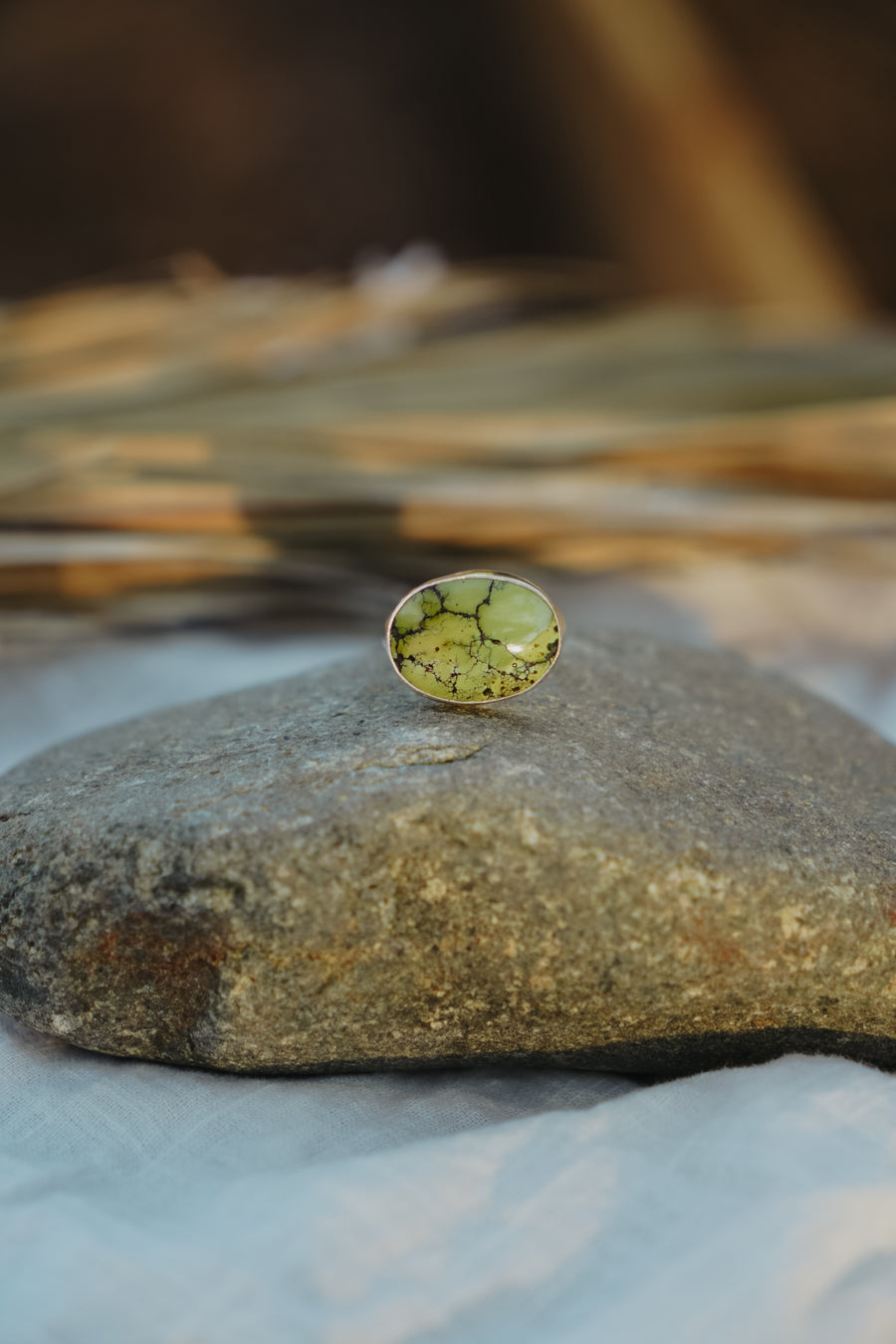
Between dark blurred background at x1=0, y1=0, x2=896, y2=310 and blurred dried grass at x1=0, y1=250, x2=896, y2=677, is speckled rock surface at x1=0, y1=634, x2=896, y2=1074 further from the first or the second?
dark blurred background at x1=0, y1=0, x2=896, y2=310

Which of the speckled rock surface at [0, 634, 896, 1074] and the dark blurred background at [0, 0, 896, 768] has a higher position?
the dark blurred background at [0, 0, 896, 768]

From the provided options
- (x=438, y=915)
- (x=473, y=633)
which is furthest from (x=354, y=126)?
(x=438, y=915)

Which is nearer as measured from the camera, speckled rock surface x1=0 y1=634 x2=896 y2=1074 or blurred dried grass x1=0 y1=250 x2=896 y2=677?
speckled rock surface x1=0 y1=634 x2=896 y2=1074

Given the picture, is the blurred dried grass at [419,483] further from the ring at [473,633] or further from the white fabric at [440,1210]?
the white fabric at [440,1210]

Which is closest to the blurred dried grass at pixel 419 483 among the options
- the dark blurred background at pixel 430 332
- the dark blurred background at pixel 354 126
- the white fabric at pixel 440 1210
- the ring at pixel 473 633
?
the dark blurred background at pixel 430 332

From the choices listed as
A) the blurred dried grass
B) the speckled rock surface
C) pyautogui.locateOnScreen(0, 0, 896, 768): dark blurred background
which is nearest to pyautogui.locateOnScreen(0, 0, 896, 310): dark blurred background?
pyautogui.locateOnScreen(0, 0, 896, 768): dark blurred background

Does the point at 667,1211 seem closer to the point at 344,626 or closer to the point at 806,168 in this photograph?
the point at 344,626

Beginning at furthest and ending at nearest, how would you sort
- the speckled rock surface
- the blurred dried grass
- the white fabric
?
the blurred dried grass → the speckled rock surface → the white fabric
